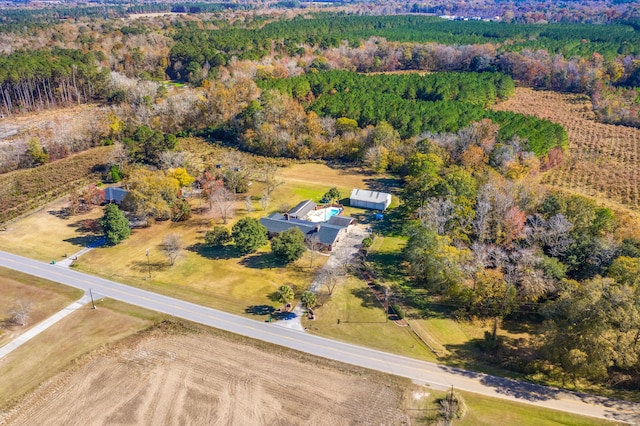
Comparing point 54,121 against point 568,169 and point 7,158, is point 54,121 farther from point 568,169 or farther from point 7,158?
point 568,169

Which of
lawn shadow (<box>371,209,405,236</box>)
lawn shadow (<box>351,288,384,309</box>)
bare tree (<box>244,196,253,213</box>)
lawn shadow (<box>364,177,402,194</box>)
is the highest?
bare tree (<box>244,196,253,213</box>)

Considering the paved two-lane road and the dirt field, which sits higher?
the paved two-lane road

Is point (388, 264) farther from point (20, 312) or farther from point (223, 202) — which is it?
point (20, 312)

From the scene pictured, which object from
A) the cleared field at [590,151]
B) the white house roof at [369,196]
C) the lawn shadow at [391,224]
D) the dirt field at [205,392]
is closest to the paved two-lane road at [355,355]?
the dirt field at [205,392]

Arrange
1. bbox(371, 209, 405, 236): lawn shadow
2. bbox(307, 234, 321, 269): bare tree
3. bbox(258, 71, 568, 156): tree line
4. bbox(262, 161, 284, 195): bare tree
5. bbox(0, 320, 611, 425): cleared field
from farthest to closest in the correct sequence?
1. bbox(258, 71, 568, 156): tree line
2. bbox(262, 161, 284, 195): bare tree
3. bbox(371, 209, 405, 236): lawn shadow
4. bbox(307, 234, 321, 269): bare tree
5. bbox(0, 320, 611, 425): cleared field

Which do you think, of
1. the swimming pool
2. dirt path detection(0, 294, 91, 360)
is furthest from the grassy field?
the swimming pool

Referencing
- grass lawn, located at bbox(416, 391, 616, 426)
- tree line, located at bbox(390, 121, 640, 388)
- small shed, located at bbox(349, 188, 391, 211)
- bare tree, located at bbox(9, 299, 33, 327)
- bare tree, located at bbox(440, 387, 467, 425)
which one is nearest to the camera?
grass lawn, located at bbox(416, 391, 616, 426)

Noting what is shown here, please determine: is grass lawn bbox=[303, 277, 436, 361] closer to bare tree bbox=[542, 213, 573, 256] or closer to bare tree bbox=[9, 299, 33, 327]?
bare tree bbox=[542, 213, 573, 256]

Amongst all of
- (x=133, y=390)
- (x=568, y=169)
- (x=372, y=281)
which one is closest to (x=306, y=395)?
(x=133, y=390)
